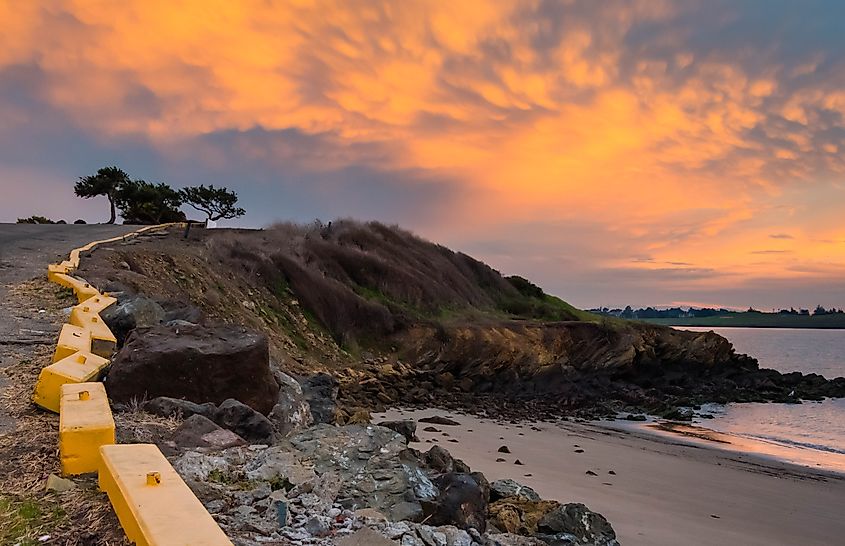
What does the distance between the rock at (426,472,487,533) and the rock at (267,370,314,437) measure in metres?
2.60

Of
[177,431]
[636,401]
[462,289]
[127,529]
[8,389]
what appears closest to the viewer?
[127,529]

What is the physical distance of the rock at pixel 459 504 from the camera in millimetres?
4691

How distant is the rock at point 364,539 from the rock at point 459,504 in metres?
0.94

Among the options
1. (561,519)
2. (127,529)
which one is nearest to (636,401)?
(561,519)

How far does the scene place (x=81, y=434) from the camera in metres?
4.08

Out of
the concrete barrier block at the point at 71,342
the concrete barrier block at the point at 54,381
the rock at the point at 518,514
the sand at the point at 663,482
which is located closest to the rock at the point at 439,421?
the sand at the point at 663,482

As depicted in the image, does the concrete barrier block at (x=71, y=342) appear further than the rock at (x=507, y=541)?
Yes

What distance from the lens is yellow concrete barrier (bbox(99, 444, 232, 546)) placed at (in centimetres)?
279

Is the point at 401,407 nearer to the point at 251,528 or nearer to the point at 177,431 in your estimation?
the point at 177,431

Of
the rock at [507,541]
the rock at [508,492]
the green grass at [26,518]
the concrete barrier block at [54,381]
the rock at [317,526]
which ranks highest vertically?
the concrete barrier block at [54,381]

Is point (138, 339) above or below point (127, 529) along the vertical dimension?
above

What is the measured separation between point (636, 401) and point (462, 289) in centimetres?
1414

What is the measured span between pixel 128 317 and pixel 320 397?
3.61m

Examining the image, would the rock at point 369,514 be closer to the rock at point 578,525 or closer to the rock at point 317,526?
the rock at point 317,526
